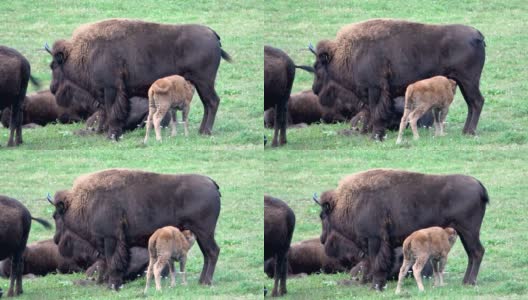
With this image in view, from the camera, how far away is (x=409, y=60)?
86.2ft

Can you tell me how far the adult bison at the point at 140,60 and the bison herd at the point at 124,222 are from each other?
1.60 metres

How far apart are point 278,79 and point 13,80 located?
13.7 ft

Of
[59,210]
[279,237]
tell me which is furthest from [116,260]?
[279,237]

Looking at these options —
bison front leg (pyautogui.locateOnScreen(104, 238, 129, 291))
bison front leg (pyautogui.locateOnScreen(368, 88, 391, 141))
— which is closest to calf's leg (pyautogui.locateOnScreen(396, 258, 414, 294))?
bison front leg (pyautogui.locateOnScreen(368, 88, 391, 141))

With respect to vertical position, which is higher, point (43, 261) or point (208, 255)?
point (208, 255)

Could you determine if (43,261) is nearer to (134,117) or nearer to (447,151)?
(134,117)

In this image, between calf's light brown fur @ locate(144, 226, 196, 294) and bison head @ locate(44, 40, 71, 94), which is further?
bison head @ locate(44, 40, 71, 94)

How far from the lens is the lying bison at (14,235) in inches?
995

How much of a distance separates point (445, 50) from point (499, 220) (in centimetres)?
345

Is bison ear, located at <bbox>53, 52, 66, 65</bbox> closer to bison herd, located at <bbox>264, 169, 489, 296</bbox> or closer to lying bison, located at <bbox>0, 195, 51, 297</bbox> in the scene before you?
lying bison, located at <bbox>0, 195, 51, 297</bbox>

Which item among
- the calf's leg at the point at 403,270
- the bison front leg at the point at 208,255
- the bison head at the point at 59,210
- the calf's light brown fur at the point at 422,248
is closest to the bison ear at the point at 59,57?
the bison head at the point at 59,210

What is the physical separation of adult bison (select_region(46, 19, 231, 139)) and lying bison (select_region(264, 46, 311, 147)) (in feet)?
2.60

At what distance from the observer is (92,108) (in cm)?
2808

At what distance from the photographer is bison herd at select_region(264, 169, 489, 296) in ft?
77.8
